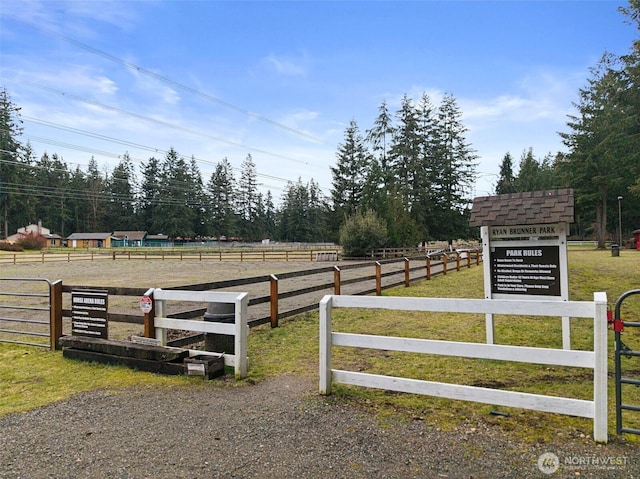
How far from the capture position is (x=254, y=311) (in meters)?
9.98

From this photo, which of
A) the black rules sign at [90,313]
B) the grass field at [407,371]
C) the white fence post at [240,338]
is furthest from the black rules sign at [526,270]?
the black rules sign at [90,313]

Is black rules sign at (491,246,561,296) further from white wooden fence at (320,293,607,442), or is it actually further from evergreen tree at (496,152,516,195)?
evergreen tree at (496,152,516,195)

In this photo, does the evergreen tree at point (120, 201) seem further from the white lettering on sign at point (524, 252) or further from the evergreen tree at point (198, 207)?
the white lettering on sign at point (524, 252)

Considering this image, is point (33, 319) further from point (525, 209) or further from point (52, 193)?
point (52, 193)

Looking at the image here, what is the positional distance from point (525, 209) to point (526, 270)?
89 cm

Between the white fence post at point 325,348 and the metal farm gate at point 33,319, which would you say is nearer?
the white fence post at point 325,348

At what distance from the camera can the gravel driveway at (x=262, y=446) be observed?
291 centimetres

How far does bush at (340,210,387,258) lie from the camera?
3681cm

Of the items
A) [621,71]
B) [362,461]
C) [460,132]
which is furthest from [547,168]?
[362,461]

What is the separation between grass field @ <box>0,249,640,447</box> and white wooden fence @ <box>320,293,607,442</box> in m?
0.21

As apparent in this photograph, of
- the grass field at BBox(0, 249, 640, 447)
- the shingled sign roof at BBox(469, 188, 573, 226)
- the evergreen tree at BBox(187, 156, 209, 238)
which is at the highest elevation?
the evergreen tree at BBox(187, 156, 209, 238)

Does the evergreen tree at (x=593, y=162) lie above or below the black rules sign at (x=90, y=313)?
above

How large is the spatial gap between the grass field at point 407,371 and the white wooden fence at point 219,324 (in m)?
0.28

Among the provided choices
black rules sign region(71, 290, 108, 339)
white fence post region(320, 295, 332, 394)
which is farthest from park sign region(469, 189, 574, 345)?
black rules sign region(71, 290, 108, 339)
